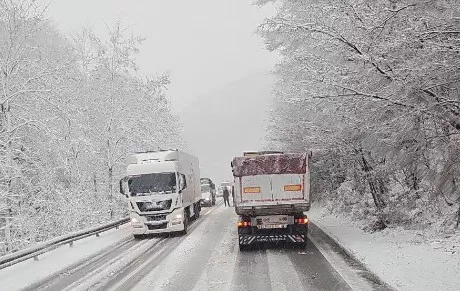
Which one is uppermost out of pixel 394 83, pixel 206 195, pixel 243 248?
pixel 394 83

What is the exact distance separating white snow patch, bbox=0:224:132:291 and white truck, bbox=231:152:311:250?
17.2 feet

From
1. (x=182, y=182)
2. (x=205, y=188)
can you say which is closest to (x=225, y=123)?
(x=205, y=188)

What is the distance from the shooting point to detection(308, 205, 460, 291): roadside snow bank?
27.1ft

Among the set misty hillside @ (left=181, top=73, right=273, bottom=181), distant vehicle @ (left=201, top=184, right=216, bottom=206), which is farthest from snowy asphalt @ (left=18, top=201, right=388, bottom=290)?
misty hillside @ (left=181, top=73, right=273, bottom=181)

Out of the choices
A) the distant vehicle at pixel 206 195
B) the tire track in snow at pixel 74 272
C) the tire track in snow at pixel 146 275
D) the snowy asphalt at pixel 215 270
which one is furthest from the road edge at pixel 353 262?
the distant vehicle at pixel 206 195

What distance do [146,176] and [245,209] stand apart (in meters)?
7.02

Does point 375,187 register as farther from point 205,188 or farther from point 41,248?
point 205,188

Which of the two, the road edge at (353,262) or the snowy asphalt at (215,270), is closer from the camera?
the road edge at (353,262)

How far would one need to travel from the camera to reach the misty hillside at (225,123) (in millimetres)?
142000

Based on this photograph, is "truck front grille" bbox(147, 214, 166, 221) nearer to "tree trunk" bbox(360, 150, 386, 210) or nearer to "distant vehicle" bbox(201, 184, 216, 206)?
"tree trunk" bbox(360, 150, 386, 210)

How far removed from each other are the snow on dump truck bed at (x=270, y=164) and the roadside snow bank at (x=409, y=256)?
2.70 m

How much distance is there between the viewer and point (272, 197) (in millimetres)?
13469

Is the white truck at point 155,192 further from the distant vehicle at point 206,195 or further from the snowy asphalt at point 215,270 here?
the distant vehicle at point 206,195

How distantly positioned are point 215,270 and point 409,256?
4549mm
